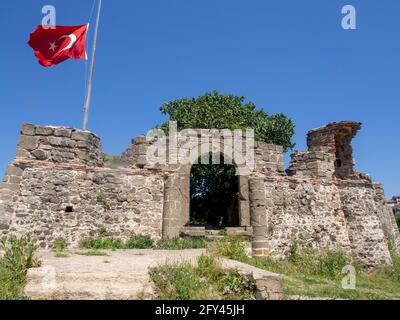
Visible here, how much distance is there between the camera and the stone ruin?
29.5 feet

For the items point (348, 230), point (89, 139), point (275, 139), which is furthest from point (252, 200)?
point (275, 139)

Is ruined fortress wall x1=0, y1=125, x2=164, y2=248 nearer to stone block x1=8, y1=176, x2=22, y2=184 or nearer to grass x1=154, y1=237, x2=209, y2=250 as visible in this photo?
stone block x1=8, y1=176, x2=22, y2=184

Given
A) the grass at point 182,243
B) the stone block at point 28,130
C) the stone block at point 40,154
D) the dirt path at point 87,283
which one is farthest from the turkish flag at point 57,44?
the dirt path at point 87,283

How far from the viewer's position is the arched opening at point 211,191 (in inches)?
774

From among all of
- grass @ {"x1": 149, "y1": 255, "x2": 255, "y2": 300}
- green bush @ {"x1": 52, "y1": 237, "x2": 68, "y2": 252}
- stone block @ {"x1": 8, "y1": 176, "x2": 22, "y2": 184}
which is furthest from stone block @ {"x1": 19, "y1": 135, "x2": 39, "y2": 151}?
grass @ {"x1": 149, "y1": 255, "x2": 255, "y2": 300}

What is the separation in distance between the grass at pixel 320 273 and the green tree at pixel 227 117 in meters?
10.3

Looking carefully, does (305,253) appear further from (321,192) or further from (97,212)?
(97,212)

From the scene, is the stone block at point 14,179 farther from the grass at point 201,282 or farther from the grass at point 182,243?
the grass at point 201,282

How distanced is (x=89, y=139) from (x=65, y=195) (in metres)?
1.88

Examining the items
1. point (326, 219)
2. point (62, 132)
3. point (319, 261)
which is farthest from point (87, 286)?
point (326, 219)

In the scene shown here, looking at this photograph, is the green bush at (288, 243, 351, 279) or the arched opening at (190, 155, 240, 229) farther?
the arched opening at (190, 155, 240, 229)

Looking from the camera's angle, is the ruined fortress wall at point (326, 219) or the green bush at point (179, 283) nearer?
the green bush at point (179, 283)
